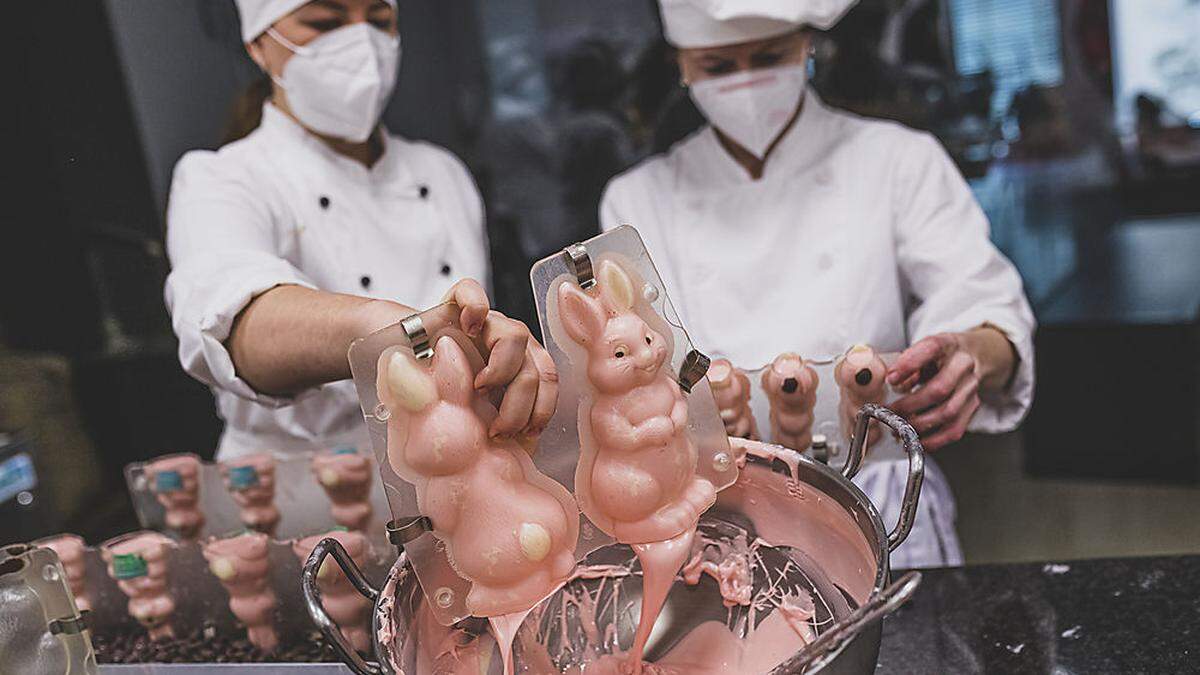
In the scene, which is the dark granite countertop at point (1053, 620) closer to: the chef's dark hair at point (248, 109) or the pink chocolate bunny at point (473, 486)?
the pink chocolate bunny at point (473, 486)

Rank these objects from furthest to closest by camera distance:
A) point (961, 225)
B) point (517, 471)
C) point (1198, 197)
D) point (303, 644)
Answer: point (1198, 197) → point (961, 225) → point (303, 644) → point (517, 471)

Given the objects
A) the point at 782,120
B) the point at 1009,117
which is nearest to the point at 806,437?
the point at 782,120

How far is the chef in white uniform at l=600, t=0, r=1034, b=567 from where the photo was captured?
154 cm

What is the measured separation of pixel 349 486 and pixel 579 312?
26.7 inches

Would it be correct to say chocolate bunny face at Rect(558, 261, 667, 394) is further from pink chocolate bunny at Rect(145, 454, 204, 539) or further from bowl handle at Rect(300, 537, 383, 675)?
pink chocolate bunny at Rect(145, 454, 204, 539)

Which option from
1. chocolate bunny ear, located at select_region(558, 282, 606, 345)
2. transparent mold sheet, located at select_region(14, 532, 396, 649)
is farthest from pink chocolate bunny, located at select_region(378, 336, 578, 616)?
transparent mold sheet, located at select_region(14, 532, 396, 649)

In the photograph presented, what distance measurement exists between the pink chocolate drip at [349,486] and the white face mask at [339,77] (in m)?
0.54

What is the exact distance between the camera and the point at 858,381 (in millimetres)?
1237

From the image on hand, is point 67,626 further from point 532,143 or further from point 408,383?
point 532,143

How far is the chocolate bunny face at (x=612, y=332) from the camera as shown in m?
0.85

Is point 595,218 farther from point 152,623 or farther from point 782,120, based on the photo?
point 152,623

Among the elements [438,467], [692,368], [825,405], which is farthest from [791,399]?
[438,467]

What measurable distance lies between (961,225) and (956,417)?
0.48m

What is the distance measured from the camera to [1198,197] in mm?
2223
